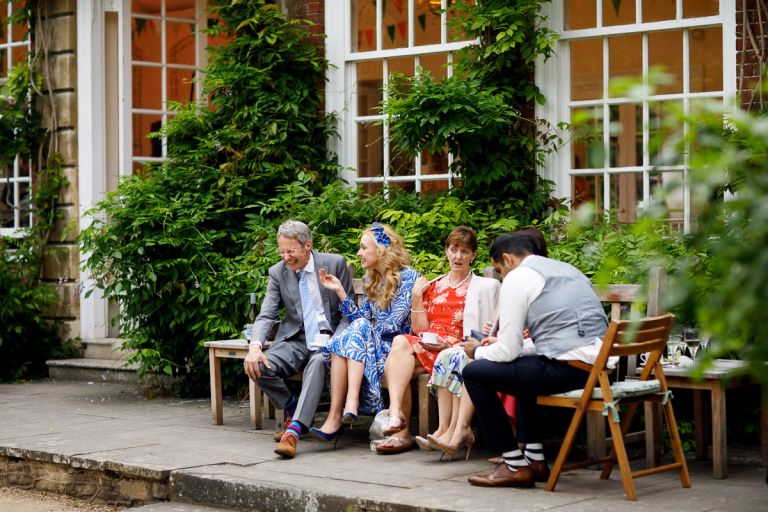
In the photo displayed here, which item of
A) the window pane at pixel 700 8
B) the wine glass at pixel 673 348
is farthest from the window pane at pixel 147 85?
the wine glass at pixel 673 348

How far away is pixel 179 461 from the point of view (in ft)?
20.4

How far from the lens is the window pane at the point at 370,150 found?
9.72 m

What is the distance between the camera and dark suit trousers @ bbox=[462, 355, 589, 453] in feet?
17.6

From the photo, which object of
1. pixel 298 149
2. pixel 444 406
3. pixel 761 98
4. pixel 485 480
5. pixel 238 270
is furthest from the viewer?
pixel 298 149

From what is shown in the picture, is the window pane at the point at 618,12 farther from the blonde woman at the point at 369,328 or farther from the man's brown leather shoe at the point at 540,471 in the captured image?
the man's brown leather shoe at the point at 540,471

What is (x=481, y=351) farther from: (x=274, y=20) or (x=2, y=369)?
(x=2, y=369)

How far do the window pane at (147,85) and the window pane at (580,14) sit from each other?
4.27 meters

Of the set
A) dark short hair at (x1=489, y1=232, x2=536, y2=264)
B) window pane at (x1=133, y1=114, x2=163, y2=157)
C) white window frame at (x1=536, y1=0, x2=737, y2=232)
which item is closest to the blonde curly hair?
dark short hair at (x1=489, y1=232, x2=536, y2=264)

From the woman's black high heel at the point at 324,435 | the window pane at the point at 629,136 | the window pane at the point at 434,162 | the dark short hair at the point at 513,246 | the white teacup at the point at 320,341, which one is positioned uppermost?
the window pane at the point at 629,136

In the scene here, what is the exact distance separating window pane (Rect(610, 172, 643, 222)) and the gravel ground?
4.31 metres

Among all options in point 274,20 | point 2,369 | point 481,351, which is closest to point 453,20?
point 274,20

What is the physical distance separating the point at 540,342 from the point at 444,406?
99 cm

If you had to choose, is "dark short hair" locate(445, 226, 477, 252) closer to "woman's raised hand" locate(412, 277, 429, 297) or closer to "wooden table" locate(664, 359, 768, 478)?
"woman's raised hand" locate(412, 277, 429, 297)

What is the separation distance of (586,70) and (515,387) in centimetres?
394
